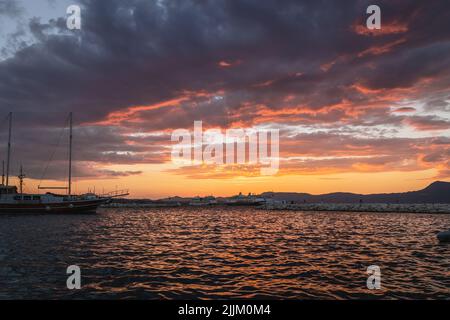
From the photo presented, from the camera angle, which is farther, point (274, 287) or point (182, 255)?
point (182, 255)

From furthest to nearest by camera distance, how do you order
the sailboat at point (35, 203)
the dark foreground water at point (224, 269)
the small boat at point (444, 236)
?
1. the sailboat at point (35, 203)
2. the small boat at point (444, 236)
3. the dark foreground water at point (224, 269)

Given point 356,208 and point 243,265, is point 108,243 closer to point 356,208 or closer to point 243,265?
point 243,265

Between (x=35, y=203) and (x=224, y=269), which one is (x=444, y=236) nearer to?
(x=224, y=269)

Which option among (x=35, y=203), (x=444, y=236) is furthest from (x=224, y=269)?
(x=35, y=203)

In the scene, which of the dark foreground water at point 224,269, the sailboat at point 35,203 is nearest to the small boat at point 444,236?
the dark foreground water at point 224,269

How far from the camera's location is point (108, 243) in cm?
3177

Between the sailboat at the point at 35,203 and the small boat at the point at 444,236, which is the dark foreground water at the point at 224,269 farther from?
the sailboat at the point at 35,203

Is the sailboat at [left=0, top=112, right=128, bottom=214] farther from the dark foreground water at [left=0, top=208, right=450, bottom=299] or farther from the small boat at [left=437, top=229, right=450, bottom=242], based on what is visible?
the small boat at [left=437, top=229, right=450, bottom=242]

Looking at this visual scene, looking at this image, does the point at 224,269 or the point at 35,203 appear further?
the point at 35,203

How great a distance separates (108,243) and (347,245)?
22003 mm
